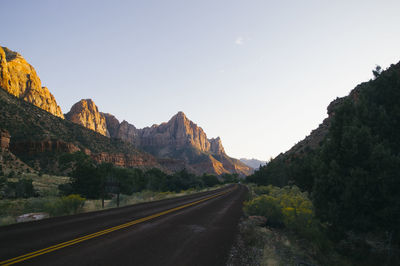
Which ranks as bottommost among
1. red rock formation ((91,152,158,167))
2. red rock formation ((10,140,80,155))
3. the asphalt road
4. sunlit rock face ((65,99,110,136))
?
the asphalt road

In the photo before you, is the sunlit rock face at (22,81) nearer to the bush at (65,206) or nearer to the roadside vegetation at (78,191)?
the roadside vegetation at (78,191)

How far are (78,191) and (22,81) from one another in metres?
138

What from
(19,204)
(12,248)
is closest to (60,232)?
(12,248)

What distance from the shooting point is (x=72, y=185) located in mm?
25219

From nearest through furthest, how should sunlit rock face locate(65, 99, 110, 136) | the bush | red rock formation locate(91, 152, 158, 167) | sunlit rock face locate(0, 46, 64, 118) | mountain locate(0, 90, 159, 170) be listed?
the bush, mountain locate(0, 90, 159, 170), red rock formation locate(91, 152, 158, 167), sunlit rock face locate(0, 46, 64, 118), sunlit rock face locate(65, 99, 110, 136)

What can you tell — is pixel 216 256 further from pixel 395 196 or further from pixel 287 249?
pixel 395 196

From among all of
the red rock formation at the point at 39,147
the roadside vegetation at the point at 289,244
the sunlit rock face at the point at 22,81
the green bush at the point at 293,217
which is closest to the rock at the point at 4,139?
the red rock formation at the point at 39,147

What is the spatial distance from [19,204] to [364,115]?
21.3m

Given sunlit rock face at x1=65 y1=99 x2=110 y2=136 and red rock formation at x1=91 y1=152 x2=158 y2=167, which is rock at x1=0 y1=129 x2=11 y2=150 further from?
sunlit rock face at x1=65 y1=99 x2=110 y2=136

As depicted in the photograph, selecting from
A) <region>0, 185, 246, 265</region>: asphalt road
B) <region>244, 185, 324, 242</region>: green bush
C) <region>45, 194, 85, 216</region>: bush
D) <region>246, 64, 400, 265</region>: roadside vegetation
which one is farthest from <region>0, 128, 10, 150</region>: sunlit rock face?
<region>246, 64, 400, 265</region>: roadside vegetation

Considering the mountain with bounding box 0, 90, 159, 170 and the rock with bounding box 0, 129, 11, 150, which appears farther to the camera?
the mountain with bounding box 0, 90, 159, 170

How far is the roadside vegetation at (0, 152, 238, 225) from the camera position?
44.1ft

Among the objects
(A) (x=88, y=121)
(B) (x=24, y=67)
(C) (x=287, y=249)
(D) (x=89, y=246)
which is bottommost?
(C) (x=287, y=249)

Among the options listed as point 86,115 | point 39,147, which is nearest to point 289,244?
point 39,147
